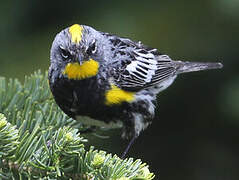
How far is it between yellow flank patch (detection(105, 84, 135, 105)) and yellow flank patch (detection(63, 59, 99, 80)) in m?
0.20

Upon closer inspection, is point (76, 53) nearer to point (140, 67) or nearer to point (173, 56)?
point (140, 67)

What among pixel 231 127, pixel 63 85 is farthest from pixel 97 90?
pixel 231 127

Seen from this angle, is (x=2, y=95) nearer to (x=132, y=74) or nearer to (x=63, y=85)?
(x=63, y=85)

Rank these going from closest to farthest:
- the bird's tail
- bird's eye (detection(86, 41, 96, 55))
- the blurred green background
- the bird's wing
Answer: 1. bird's eye (detection(86, 41, 96, 55))
2. the bird's wing
3. the blurred green background
4. the bird's tail

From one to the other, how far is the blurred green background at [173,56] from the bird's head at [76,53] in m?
0.70

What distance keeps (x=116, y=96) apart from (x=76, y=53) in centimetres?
47

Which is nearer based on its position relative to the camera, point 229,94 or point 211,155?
point 229,94

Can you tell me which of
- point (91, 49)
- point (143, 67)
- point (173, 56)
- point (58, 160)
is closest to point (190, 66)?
point (173, 56)

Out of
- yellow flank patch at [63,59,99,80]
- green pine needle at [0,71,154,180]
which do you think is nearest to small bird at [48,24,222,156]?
yellow flank patch at [63,59,99,80]

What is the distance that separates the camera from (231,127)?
14.2 ft

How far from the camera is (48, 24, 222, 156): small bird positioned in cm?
354

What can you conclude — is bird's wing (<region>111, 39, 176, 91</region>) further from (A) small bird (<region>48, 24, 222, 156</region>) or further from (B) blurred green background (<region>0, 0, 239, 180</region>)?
(B) blurred green background (<region>0, 0, 239, 180</region>)

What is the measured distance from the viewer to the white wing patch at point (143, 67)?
163 inches

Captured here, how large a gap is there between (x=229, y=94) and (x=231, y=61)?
51cm
